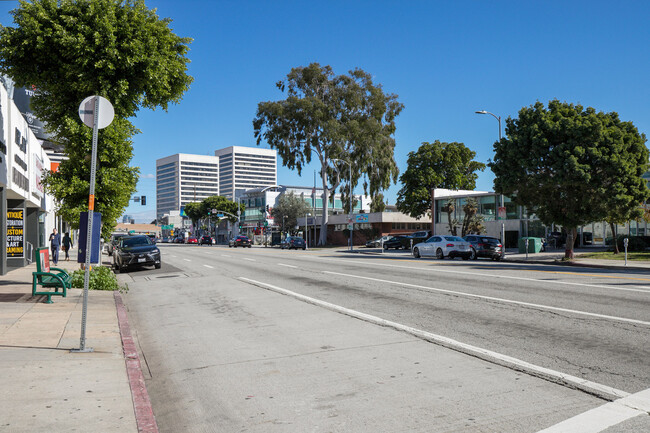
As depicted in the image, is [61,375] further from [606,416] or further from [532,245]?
[532,245]

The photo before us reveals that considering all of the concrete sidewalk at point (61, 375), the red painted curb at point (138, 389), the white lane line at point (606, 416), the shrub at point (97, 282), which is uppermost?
the shrub at point (97, 282)

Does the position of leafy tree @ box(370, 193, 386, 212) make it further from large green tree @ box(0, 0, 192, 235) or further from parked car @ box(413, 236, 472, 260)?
large green tree @ box(0, 0, 192, 235)

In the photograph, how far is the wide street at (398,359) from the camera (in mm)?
4719

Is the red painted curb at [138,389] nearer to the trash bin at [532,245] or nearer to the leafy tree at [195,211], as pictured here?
the trash bin at [532,245]

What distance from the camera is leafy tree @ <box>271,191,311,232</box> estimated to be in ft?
283

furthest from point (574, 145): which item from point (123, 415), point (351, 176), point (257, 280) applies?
point (351, 176)

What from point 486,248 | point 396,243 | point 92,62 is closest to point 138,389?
point 92,62

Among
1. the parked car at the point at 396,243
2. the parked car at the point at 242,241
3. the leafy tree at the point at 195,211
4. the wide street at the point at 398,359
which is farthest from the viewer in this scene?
the leafy tree at the point at 195,211

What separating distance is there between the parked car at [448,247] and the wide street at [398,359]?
1895cm

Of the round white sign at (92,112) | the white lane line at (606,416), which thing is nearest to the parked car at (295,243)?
the round white sign at (92,112)

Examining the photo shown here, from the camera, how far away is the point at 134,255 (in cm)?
2392

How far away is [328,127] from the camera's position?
177ft

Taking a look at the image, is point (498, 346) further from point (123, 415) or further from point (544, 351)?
point (123, 415)

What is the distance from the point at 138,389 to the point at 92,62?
1188 centimetres
